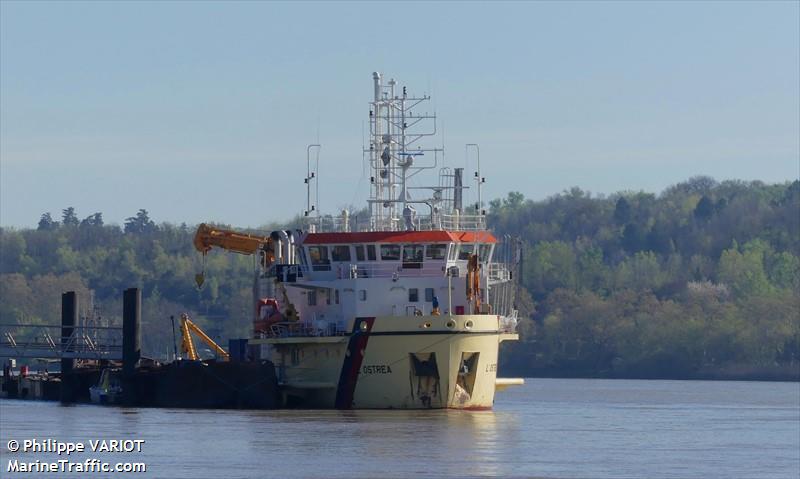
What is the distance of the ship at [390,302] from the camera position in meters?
65.2

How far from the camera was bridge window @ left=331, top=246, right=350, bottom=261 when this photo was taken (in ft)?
226

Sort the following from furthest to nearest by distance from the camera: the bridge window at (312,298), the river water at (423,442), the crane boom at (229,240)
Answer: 1. the crane boom at (229,240)
2. the bridge window at (312,298)
3. the river water at (423,442)

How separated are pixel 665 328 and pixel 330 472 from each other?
461 ft

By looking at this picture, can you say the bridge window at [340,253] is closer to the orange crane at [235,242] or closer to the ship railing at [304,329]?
the ship railing at [304,329]

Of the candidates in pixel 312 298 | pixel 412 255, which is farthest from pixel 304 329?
pixel 412 255

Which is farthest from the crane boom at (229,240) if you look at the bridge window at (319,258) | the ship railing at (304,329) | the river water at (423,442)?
the river water at (423,442)

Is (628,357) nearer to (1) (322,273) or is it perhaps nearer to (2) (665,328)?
(2) (665,328)

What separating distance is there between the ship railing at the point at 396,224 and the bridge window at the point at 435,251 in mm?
1399

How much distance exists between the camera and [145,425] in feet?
200

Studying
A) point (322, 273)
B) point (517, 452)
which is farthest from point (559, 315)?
point (517, 452)

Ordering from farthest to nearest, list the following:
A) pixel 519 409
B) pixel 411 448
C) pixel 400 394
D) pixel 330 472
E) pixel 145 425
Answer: pixel 519 409 → pixel 400 394 → pixel 145 425 → pixel 411 448 → pixel 330 472

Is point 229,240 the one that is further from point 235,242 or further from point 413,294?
point 413,294

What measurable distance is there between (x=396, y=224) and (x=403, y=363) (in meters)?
8.08

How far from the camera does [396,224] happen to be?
71.7 meters
